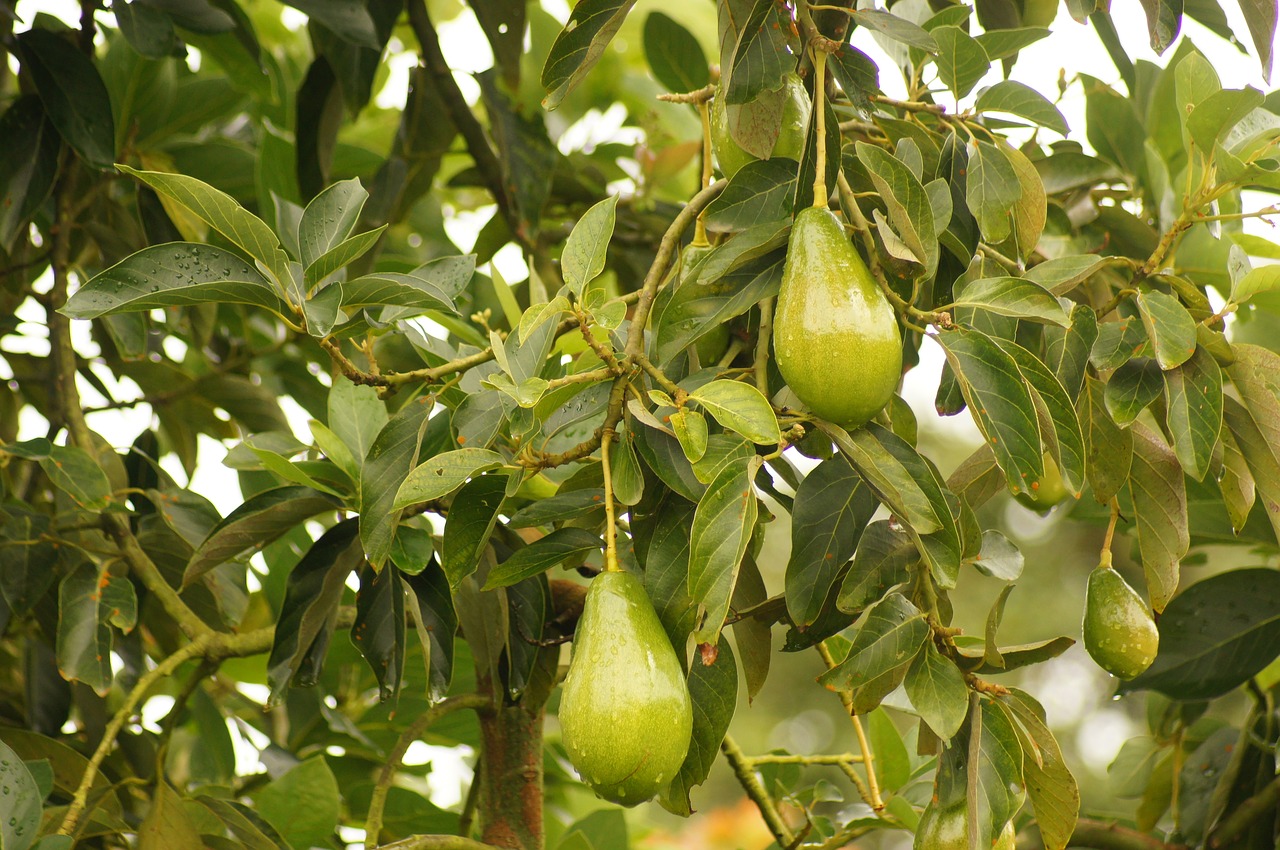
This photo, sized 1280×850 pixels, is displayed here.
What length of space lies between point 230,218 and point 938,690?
1.71ft

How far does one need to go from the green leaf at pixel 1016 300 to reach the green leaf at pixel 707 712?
25 cm

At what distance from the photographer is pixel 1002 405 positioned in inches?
24.7

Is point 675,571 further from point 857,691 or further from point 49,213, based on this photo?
point 49,213

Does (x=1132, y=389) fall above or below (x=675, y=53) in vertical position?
below

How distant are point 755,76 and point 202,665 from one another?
28.3 inches

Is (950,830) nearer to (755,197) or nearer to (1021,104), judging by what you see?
(755,197)

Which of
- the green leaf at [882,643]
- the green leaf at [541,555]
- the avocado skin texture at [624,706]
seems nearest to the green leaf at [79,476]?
the green leaf at [541,555]

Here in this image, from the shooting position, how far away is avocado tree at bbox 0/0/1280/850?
63 cm

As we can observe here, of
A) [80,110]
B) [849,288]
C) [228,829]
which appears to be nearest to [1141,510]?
[849,288]

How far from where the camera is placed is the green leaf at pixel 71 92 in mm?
1173

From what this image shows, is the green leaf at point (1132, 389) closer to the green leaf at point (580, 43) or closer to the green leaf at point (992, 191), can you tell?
the green leaf at point (992, 191)

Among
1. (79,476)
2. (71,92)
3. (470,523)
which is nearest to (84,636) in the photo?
(79,476)

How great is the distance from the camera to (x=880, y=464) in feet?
2.01

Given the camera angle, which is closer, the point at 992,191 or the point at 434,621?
the point at 992,191
